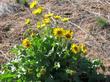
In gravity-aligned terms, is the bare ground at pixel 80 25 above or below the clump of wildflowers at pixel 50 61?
below

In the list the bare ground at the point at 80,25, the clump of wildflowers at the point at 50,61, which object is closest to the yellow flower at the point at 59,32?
the clump of wildflowers at the point at 50,61

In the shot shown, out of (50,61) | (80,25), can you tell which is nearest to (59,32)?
(50,61)

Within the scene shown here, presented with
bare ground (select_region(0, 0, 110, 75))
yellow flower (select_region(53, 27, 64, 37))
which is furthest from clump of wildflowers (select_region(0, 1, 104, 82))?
bare ground (select_region(0, 0, 110, 75))

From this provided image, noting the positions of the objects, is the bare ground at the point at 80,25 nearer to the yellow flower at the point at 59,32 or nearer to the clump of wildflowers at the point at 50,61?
the clump of wildflowers at the point at 50,61

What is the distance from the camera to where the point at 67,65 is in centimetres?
338

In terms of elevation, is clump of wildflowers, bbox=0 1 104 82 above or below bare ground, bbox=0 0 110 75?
above

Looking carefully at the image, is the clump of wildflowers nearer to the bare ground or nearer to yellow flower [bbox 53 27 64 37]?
yellow flower [bbox 53 27 64 37]

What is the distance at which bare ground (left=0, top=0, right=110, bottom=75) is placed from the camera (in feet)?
13.5

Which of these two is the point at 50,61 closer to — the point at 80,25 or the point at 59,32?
the point at 59,32

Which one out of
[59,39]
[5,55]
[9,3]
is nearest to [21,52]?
[59,39]

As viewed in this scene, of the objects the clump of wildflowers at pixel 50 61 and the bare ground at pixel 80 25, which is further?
the bare ground at pixel 80 25

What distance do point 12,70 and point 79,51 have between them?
65cm

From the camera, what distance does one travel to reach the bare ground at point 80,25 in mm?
4113

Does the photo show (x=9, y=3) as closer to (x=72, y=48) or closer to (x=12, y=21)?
(x=12, y=21)
